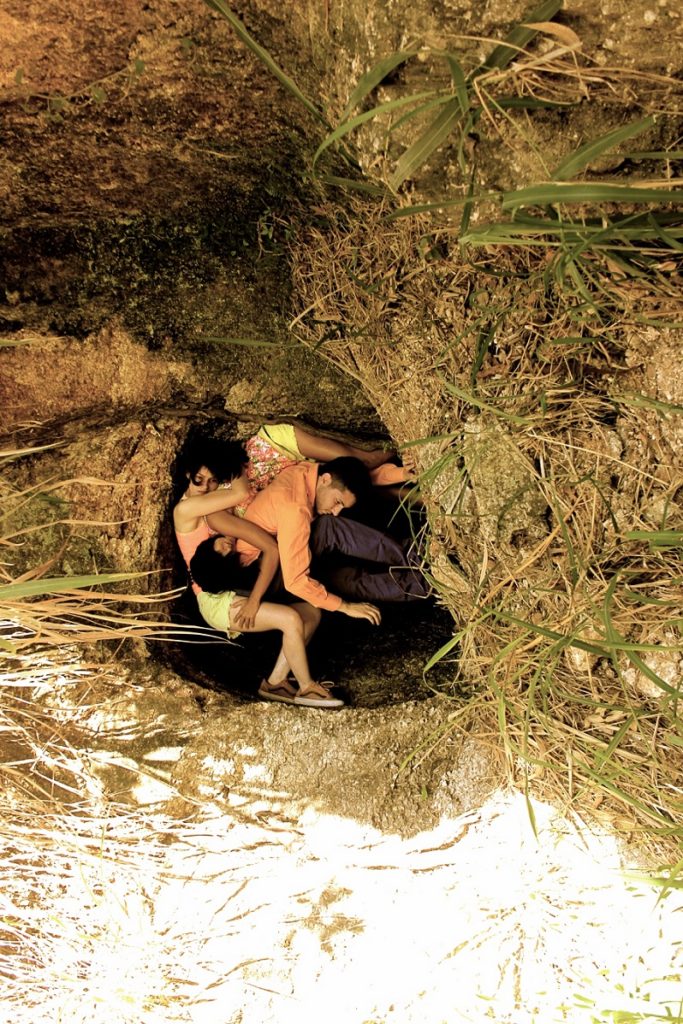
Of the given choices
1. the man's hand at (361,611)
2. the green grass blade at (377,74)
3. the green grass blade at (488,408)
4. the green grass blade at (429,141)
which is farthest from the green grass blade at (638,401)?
the man's hand at (361,611)

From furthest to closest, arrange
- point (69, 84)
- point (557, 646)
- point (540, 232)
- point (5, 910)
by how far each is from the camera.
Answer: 1. point (5, 910)
2. point (557, 646)
3. point (69, 84)
4. point (540, 232)

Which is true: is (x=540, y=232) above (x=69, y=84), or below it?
below

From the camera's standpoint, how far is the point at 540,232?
129 centimetres

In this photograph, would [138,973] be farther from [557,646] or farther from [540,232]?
[540,232]

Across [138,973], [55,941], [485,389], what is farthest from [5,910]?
[485,389]

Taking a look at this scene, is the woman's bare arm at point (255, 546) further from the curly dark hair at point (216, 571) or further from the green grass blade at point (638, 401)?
the green grass blade at point (638, 401)

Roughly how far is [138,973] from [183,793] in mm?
437

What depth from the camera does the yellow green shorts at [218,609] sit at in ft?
7.73

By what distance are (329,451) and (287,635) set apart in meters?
0.59

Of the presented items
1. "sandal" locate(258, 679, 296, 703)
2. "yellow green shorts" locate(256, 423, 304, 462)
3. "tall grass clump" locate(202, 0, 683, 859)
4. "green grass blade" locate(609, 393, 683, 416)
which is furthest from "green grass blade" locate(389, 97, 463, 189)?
"sandal" locate(258, 679, 296, 703)

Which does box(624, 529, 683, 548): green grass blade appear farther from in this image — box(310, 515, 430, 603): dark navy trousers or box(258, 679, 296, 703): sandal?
box(258, 679, 296, 703): sandal

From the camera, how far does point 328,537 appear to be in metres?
2.51

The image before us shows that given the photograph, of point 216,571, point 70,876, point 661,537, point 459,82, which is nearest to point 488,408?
point 661,537

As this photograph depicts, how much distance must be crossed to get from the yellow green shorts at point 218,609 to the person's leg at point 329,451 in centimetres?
51
